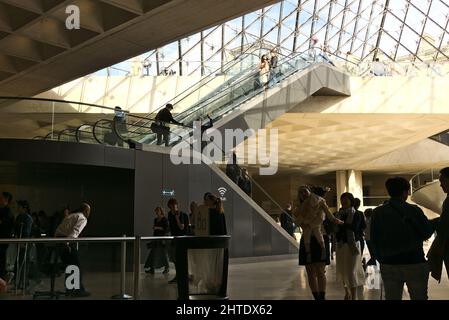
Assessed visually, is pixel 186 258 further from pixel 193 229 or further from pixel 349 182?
pixel 349 182

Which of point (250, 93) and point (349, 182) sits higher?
point (250, 93)

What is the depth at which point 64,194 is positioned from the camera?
15.6 m

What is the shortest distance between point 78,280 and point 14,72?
1732 cm

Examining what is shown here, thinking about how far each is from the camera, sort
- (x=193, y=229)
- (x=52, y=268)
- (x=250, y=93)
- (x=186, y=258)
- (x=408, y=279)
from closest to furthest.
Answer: (x=408, y=279) → (x=52, y=268) → (x=186, y=258) → (x=193, y=229) → (x=250, y=93)

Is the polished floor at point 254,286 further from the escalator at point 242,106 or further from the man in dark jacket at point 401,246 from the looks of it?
the escalator at point 242,106

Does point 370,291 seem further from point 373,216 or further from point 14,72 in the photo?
point 14,72

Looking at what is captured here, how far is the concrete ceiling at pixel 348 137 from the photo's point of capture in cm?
2919

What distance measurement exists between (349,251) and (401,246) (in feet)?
10.7

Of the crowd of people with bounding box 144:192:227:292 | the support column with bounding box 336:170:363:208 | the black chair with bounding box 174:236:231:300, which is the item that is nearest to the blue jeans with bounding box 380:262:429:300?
the black chair with bounding box 174:236:231:300

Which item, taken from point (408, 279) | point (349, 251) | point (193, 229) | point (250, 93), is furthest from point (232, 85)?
point (408, 279)

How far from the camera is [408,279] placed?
4.37 meters

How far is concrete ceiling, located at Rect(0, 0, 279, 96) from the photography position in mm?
Result: 15797
